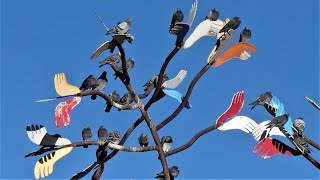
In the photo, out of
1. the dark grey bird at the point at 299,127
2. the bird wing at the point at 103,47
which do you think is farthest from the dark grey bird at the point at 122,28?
the dark grey bird at the point at 299,127

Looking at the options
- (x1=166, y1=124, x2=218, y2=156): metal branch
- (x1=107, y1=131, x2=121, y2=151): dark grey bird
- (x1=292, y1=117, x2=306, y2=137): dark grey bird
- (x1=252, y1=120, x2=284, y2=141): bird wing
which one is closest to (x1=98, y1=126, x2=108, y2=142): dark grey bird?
(x1=107, y1=131, x2=121, y2=151): dark grey bird

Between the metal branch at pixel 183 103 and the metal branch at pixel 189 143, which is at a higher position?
the metal branch at pixel 183 103

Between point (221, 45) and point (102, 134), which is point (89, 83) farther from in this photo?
point (221, 45)

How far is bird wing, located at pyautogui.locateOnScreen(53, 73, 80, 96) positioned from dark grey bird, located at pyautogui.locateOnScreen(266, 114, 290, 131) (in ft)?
4.14

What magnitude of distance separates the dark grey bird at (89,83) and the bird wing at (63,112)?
0.12 meters

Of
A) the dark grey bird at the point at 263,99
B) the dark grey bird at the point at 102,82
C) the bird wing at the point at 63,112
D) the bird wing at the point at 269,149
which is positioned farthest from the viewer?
the bird wing at the point at 269,149

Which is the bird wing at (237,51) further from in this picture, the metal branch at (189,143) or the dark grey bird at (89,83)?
the dark grey bird at (89,83)

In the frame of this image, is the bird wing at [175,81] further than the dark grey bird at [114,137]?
Yes

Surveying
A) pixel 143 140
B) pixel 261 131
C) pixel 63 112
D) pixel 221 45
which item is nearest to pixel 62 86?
pixel 63 112

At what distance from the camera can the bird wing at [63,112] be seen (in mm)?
5270

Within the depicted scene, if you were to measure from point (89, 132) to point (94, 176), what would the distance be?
333mm

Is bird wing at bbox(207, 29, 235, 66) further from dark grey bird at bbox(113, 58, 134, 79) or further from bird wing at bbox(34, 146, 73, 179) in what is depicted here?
bird wing at bbox(34, 146, 73, 179)

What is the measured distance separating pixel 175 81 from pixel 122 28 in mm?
531

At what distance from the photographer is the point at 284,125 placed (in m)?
5.54
